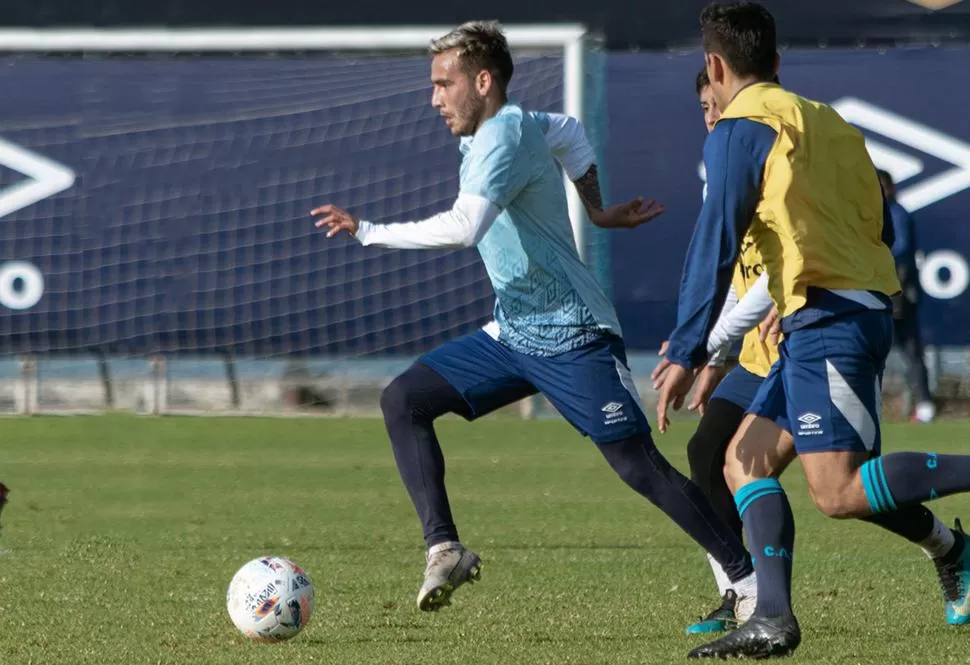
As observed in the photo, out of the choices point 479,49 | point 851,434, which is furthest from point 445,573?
point 479,49

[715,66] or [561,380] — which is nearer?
[715,66]

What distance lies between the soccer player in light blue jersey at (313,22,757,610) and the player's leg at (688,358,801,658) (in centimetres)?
32

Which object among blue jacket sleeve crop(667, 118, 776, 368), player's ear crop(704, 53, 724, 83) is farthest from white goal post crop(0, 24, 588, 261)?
blue jacket sleeve crop(667, 118, 776, 368)

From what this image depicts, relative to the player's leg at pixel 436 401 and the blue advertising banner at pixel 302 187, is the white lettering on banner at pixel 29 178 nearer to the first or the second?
the blue advertising banner at pixel 302 187

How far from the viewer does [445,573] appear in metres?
5.97

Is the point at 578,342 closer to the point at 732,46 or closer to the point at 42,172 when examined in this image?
the point at 732,46

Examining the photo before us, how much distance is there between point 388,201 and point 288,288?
123cm

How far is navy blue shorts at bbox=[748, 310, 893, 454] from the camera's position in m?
5.32

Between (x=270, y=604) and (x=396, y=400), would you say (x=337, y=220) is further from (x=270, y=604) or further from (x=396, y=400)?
(x=270, y=604)

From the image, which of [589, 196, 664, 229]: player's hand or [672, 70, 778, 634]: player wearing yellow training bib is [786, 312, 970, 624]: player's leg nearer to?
[672, 70, 778, 634]: player wearing yellow training bib

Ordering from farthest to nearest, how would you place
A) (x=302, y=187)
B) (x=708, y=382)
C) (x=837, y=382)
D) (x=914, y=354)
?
(x=302, y=187) < (x=914, y=354) < (x=708, y=382) < (x=837, y=382)

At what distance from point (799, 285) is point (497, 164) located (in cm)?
116

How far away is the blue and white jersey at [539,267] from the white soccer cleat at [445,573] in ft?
2.47

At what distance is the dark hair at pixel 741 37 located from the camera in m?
5.39
